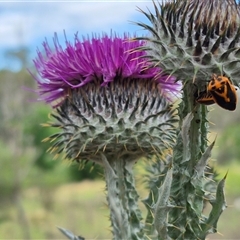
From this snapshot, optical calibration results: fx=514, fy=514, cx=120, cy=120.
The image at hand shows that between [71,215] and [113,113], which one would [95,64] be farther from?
[71,215]

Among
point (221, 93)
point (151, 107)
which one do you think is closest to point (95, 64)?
point (151, 107)

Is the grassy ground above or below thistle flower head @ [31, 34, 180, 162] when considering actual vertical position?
below

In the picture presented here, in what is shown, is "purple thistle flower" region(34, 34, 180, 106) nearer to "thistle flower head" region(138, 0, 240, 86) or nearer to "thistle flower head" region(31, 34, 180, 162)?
"thistle flower head" region(31, 34, 180, 162)

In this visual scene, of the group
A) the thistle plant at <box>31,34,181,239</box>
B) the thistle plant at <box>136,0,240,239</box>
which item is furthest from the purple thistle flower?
the thistle plant at <box>136,0,240,239</box>

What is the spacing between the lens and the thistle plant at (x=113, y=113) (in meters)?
3.75

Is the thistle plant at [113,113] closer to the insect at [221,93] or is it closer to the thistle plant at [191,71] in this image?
the thistle plant at [191,71]

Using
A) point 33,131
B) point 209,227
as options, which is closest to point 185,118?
point 209,227

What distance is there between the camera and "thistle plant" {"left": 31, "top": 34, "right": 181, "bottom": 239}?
3754mm

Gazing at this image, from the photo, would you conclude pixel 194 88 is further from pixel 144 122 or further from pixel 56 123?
pixel 56 123

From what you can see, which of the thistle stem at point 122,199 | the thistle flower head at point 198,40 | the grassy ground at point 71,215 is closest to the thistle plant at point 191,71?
the thistle flower head at point 198,40

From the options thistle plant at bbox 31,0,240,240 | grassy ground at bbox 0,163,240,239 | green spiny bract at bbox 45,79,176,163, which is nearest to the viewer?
thistle plant at bbox 31,0,240,240

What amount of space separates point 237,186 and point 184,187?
20.7 metres

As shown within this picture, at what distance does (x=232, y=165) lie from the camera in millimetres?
30750

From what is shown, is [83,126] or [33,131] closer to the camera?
[83,126]
